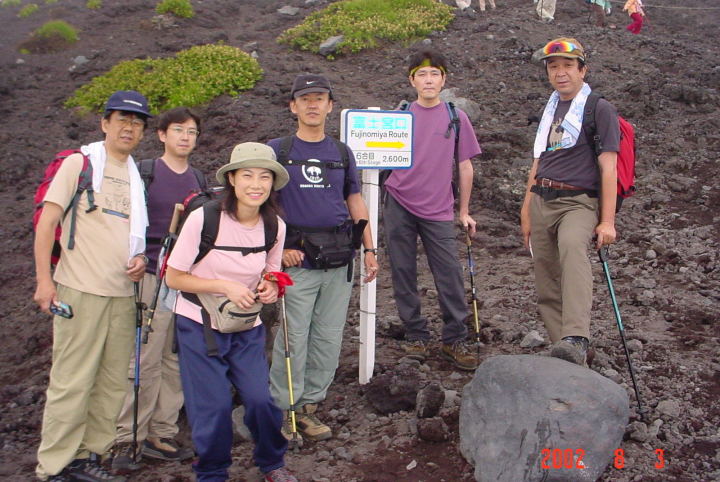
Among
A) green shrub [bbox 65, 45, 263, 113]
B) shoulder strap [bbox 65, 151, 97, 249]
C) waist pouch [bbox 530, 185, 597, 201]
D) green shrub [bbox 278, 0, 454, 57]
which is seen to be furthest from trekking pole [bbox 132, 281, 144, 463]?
green shrub [bbox 278, 0, 454, 57]

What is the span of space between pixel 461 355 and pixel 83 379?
306 centimetres

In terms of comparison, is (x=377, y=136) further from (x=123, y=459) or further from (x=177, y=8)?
(x=177, y=8)

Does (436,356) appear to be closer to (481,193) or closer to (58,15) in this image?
(481,193)

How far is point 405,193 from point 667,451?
2809 mm

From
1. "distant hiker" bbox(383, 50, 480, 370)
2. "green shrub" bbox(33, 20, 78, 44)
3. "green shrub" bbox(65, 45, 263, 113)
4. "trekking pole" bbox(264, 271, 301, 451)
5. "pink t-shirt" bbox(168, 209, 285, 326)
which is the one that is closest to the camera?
"pink t-shirt" bbox(168, 209, 285, 326)

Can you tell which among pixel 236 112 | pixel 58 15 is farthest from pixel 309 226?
pixel 58 15

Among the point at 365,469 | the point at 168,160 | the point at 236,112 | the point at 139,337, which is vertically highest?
the point at 236,112

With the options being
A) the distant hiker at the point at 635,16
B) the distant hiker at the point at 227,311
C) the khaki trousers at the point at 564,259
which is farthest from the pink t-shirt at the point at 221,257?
the distant hiker at the point at 635,16

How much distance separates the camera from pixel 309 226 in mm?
4758

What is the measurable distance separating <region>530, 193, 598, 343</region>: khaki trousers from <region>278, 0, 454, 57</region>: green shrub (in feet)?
38.9

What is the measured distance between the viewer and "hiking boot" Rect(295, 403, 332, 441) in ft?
16.3

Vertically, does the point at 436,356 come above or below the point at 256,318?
below

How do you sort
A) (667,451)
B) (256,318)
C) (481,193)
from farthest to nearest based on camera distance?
(481,193), (667,451), (256,318)
